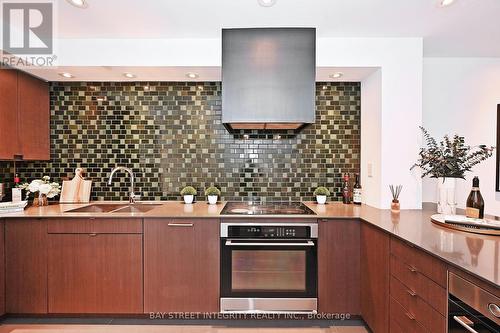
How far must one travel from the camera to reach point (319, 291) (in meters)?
2.26

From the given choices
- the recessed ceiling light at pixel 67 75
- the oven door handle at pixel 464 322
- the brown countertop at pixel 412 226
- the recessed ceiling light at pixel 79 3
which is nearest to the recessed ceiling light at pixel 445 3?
the brown countertop at pixel 412 226

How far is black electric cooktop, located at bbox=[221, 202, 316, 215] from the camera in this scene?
7.68ft

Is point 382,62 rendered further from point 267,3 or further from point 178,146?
point 178,146

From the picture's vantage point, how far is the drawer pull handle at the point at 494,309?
0.99 m

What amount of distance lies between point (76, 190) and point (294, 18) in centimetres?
258

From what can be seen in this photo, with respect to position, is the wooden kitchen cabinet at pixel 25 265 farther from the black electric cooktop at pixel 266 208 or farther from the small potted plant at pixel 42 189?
the black electric cooktop at pixel 266 208

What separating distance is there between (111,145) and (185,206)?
105cm

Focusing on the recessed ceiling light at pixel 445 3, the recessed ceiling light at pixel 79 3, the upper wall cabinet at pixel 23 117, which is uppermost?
the recessed ceiling light at pixel 445 3

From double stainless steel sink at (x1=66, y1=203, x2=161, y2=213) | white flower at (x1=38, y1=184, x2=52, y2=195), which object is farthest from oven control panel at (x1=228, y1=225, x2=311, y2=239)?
white flower at (x1=38, y1=184, x2=52, y2=195)

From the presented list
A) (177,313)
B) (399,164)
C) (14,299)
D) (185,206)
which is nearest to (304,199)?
(399,164)

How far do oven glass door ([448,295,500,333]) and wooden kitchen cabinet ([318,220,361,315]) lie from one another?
3.36 ft

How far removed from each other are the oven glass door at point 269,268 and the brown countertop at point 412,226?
0.77ft

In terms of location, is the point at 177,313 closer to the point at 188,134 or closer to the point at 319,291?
the point at 319,291

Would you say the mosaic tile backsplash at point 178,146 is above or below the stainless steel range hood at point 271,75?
below
